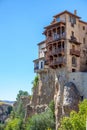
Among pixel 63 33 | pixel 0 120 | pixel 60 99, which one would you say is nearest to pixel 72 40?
pixel 63 33

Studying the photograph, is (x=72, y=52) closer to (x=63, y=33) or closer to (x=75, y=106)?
(x=63, y=33)

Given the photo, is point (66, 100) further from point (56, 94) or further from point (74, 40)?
point (74, 40)

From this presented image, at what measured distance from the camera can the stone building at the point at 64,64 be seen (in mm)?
39312

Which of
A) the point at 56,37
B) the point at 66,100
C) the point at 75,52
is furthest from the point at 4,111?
the point at 66,100

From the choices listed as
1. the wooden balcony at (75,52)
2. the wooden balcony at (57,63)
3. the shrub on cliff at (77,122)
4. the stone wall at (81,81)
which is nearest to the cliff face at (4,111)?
the wooden balcony at (57,63)

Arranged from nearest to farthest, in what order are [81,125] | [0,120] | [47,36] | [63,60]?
1. [81,125]
2. [63,60]
3. [47,36]
4. [0,120]

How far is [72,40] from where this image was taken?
4203 cm

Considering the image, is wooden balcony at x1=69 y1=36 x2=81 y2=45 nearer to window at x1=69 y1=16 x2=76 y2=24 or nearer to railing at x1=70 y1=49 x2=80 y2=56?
railing at x1=70 y1=49 x2=80 y2=56

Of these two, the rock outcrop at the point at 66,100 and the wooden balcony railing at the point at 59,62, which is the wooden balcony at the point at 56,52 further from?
the rock outcrop at the point at 66,100

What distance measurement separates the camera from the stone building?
3931cm

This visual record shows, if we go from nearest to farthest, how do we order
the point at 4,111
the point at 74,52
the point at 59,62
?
the point at 59,62 → the point at 74,52 → the point at 4,111

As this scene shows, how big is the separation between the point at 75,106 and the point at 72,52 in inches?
300

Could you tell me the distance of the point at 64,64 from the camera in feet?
134

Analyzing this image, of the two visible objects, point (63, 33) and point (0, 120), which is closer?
point (63, 33)
